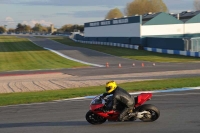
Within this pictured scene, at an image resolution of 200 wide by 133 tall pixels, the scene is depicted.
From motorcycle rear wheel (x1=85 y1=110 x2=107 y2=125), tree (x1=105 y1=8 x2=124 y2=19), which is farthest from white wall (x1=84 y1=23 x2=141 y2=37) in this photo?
tree (x1=105 y1=8 x2=124 y2=19)

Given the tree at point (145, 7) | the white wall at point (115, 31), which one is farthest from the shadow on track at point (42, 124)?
the tree at point (145, 7)

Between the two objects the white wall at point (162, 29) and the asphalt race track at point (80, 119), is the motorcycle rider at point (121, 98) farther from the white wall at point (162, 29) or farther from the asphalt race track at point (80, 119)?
the white wall at point (162, 29)

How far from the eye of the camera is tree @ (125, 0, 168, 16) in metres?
144

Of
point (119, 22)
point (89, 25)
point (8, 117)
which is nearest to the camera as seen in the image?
point (8, 117)

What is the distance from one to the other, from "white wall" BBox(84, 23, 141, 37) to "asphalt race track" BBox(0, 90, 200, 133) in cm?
5251

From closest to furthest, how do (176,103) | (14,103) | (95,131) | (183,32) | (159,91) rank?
(95,131), (176,103), (14,103), (159,91), (183,32)

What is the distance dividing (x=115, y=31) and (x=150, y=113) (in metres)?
72.0

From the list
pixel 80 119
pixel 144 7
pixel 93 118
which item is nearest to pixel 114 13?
pixel 144 7

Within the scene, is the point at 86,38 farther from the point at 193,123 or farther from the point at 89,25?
the point at 193,123

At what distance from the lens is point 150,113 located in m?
10.9

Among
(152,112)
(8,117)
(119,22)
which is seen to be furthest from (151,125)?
(119,22)

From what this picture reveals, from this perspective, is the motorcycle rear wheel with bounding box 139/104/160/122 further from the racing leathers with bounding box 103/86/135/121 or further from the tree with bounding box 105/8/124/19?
the tree with bounding box 105/8/124/19

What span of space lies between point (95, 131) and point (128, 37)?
63.4 meters

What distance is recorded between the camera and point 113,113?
1078cm
